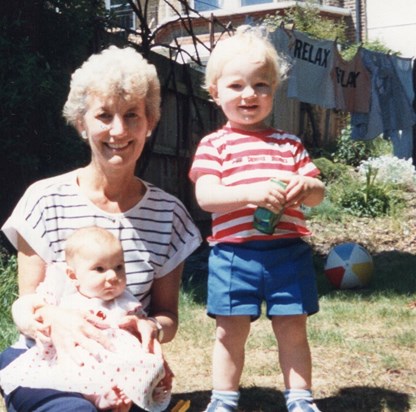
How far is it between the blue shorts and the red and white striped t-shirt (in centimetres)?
5

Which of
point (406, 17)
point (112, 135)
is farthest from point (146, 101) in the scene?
point (406, 17)

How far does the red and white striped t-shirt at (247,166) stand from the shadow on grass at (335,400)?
2.39 feet

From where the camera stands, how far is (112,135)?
2.29 metres

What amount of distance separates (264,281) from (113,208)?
66 centimetres

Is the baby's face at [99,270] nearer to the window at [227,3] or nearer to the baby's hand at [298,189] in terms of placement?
the baby's hand at [298,189]

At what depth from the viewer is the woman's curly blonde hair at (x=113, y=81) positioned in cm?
229

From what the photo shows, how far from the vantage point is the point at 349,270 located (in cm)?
589

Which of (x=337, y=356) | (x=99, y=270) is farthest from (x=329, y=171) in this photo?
(x=99, y=270)

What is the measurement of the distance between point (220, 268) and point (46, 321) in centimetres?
83

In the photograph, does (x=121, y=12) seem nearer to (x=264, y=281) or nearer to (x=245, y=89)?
(x=245, y=89)

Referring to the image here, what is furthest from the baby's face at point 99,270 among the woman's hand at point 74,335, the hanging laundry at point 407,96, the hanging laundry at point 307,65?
the hanging laundry at point 407,96

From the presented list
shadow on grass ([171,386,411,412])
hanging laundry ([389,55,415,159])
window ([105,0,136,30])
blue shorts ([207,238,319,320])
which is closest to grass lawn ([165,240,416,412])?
shadow on grass ([171,386,411,412])

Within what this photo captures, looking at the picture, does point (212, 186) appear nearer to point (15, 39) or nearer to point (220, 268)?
point (220, 268)

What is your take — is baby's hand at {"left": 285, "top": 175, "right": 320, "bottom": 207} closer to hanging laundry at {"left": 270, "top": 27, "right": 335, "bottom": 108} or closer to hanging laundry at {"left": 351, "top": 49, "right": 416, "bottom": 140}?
hanging laundry at {"left": 270, "top": 27, "right": 335, "bottom": 108}
